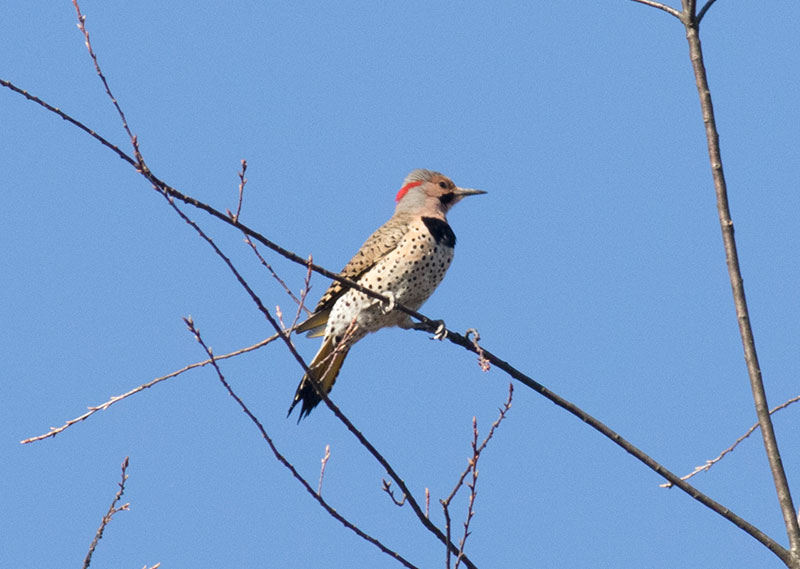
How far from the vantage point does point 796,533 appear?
2.40 m

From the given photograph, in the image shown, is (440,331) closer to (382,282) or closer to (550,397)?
(382,282)

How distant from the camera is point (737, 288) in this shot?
Answer: 260 cm

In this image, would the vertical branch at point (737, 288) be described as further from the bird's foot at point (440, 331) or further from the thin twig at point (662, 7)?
the bird's foot at point (440, 331)

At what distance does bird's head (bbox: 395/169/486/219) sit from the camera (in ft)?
19.2

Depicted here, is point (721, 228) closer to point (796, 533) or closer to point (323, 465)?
point (796, 533)

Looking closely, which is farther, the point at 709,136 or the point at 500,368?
the point at 500,368

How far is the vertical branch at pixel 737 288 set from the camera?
95.8 inches

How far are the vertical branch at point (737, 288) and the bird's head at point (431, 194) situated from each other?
10.3 ft

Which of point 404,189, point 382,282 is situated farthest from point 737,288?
point 404,189

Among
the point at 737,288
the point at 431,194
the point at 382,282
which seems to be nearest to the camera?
the point at 737,288

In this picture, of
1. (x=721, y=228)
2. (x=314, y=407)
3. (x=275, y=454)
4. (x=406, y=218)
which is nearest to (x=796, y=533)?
(x=721, y=228)

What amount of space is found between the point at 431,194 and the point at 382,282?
3.09ft

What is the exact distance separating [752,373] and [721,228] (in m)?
0.40

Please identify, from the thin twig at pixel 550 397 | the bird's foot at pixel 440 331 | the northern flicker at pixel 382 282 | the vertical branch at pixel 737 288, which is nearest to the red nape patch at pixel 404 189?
the northern flicker at pixel 382 282
